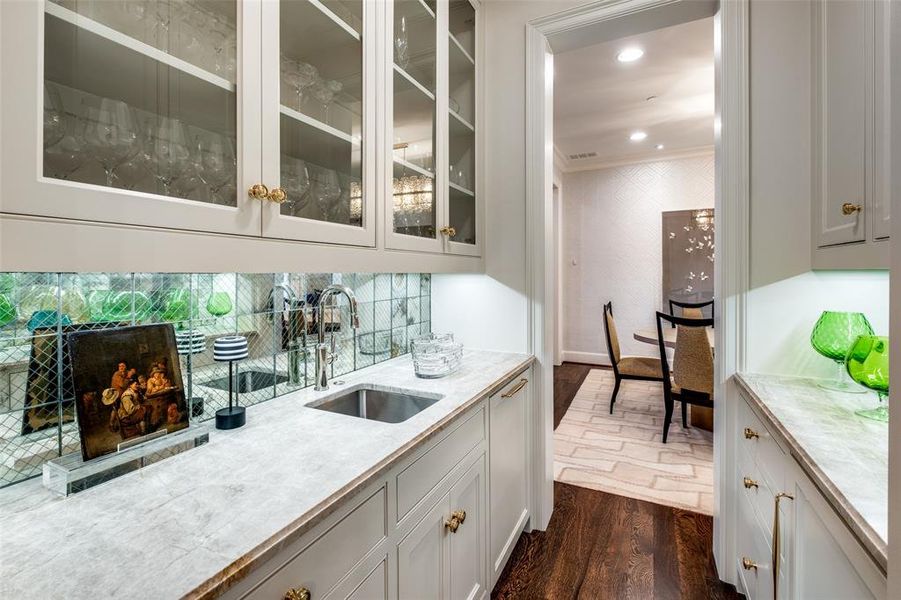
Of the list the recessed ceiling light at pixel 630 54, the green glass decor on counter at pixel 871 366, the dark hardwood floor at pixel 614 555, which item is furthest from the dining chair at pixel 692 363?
the recessed ceiling light at pixel 630 54

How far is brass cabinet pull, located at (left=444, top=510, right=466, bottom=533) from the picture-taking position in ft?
3.98

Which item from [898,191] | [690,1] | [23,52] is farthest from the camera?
[690,1]

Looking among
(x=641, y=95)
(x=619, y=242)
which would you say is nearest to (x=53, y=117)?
(x=641, y=95)

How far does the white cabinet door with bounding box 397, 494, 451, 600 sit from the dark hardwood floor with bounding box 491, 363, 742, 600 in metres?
0.67

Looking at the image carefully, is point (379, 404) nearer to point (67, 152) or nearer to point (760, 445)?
point (67, 152)

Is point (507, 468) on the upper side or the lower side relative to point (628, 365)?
lower

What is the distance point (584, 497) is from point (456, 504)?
1.43 metres

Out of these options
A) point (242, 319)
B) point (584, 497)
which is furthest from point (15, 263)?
point (584, 497)

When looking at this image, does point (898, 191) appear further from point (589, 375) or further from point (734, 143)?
point (589, 375)

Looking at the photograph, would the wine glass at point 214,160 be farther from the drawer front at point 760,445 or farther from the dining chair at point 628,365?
the dining chair at point 628,365

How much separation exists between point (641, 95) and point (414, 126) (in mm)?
2852

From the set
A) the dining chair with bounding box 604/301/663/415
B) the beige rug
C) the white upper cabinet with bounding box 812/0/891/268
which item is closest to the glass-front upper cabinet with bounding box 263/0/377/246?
the white upper cabinet with bounding box 812/0/891/268

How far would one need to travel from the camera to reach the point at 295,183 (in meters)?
1.06

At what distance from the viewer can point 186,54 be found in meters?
0.84
